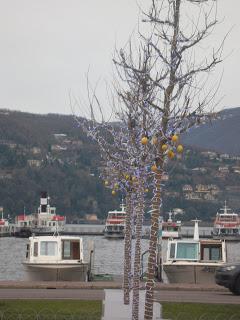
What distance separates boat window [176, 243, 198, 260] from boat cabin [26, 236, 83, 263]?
467 cm

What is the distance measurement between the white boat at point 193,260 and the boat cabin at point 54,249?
4537 mm

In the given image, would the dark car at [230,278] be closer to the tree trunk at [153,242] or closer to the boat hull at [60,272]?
the boat hull at [60,272]

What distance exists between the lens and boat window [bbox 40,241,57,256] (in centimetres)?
4534

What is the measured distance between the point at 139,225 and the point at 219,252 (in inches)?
812

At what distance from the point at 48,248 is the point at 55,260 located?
3.84ft

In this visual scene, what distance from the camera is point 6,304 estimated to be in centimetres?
2692

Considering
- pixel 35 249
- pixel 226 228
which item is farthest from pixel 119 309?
pixel 226 228

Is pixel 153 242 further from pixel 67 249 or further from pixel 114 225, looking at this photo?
pixel 114 225

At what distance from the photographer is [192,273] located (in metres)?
41.9

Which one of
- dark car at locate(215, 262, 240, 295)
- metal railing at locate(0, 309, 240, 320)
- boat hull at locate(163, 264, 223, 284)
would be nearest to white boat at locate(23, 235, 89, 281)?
boat hull at locate(163, 264, 223, 284)

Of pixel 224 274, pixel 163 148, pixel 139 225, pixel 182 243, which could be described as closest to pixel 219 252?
pixel 182 243

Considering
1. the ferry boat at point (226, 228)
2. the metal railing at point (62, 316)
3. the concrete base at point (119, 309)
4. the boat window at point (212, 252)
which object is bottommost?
the metal railing at point (62, 316)

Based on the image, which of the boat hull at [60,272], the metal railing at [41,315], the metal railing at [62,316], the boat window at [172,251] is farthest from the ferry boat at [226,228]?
the metal railing at [41,315]

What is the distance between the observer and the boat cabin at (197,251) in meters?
43.4
